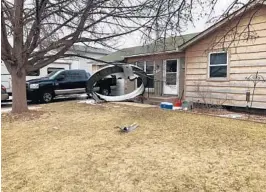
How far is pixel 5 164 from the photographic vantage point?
4840 mm

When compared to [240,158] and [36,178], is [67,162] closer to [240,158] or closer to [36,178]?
[36,178]

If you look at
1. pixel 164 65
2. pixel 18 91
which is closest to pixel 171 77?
pixel 164 65

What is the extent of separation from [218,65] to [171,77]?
3310mm

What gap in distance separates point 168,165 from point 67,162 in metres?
1.80

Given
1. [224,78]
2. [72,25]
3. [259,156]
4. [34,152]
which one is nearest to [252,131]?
[259,156]

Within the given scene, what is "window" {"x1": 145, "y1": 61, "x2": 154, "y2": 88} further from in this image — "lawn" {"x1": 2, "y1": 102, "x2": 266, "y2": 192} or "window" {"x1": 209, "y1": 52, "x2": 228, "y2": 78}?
"lawn" {"x1": 2, "y1": 102, "x2": 266, "y2": 192}

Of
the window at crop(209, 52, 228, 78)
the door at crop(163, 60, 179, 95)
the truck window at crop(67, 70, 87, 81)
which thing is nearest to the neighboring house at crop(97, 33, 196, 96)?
the door at crop(163, 60, 179, 95)

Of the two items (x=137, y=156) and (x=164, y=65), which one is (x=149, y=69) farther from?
(x=137, y=156)

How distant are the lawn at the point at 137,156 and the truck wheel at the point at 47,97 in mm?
Result: 7186

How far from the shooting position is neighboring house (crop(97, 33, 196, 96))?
13281mm

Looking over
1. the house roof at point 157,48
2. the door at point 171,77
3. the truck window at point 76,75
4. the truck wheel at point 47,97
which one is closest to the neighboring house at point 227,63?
the house roof at point 157,48

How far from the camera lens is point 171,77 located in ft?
45.9

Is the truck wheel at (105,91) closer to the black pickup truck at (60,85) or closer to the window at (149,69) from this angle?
the black pickup truck at (60,85)

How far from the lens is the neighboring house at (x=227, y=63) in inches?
380
